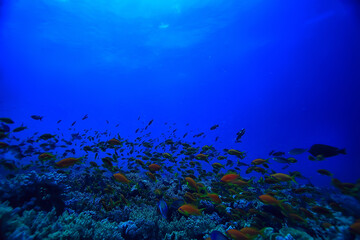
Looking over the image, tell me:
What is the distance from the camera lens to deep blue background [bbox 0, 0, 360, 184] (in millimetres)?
31344

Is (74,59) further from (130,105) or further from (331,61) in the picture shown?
(331,61)

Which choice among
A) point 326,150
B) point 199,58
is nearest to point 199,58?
point 199,58

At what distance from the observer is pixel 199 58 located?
49.8 metres

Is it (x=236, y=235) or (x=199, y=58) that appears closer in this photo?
(x=236, y=235)

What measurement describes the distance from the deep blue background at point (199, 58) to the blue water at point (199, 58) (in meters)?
0.26

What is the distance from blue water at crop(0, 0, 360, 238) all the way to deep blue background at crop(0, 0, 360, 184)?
0.86ft

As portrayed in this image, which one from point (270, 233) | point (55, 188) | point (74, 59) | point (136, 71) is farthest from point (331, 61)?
point (74, 59)

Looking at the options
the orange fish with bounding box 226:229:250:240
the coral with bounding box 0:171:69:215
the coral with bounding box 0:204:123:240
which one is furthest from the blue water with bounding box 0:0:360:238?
the coral with bounding box 0:171:69:215

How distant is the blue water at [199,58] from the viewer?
31.2m

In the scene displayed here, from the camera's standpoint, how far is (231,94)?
250 ft

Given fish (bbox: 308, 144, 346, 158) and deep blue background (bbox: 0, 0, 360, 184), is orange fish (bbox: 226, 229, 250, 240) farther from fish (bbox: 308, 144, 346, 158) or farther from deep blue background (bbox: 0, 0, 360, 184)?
deep blue background (bbox: 0, 0, 360, 184)

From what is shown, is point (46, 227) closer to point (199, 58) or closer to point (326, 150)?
point (326, 150)

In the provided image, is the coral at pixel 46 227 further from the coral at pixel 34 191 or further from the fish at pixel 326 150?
the fish at pixel 326 150

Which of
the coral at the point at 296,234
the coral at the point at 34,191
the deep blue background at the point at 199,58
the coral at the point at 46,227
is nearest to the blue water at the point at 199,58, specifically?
the deep blue background at the point at 199,58
